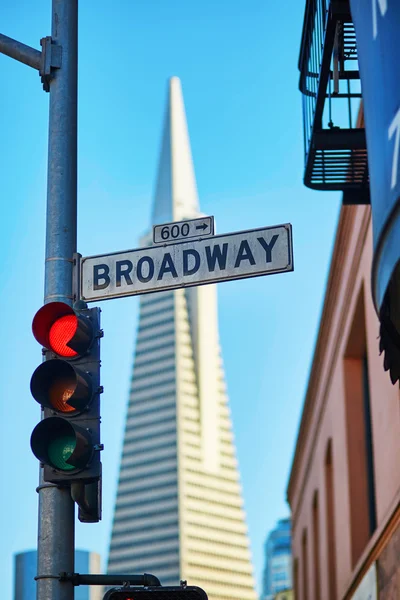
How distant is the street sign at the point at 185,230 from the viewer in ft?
26.6

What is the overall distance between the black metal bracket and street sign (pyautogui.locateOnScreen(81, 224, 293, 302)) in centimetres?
190

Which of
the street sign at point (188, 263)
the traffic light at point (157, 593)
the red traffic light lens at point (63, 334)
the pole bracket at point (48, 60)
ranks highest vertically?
the pole bracket at point (48, 60)

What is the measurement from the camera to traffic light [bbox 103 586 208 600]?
690 cm

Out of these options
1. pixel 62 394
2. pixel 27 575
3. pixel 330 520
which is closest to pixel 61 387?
pixel 62 394

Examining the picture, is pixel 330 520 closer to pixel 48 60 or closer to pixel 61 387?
pixel 48 60

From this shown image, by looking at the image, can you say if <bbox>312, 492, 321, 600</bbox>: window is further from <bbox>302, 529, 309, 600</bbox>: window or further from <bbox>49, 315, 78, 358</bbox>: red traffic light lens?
<bbox>49, 315, 78, 358</bbox>: red traffic light lens

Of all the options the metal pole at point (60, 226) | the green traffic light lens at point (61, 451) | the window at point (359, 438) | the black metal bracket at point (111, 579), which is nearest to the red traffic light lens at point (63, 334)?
the metal pole at point (60, 226)

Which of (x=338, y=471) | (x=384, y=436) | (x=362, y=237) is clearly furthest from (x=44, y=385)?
(x=338, y=471)

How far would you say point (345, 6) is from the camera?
10.3 meters

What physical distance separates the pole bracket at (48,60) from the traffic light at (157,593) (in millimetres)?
3814

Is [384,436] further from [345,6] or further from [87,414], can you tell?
[87,414]

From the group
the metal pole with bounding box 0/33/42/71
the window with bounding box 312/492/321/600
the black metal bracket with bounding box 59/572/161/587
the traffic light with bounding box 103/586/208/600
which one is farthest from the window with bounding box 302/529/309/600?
the traffic light with bounding box 103/586/208/600

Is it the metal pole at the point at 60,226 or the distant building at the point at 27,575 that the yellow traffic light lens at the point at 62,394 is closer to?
the metal pole at the point at 60,226

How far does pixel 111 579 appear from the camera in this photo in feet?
24.1
